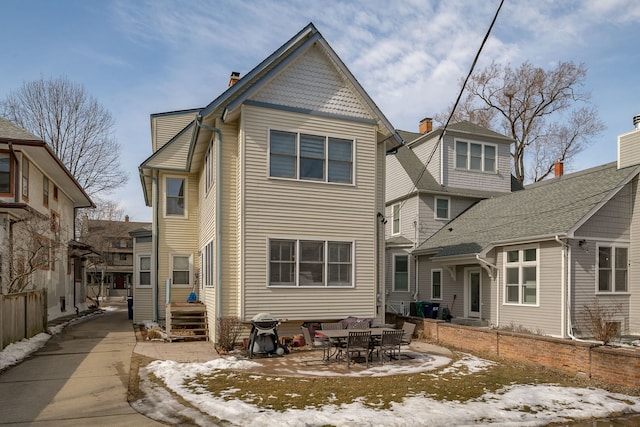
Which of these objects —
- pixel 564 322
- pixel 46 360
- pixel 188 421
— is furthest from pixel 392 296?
pixel 188 421

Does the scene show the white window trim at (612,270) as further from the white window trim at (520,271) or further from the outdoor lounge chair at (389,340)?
the outdoor lounge chair at (389,340)

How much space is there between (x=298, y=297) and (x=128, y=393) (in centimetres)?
574

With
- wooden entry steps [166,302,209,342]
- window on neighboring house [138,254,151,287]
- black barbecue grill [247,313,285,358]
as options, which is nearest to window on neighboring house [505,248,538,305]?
black barbecue grill [247,313,285,358]

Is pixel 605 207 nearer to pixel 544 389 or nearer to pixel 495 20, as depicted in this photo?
pixel 544 389

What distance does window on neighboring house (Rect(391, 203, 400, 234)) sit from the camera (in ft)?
79.5

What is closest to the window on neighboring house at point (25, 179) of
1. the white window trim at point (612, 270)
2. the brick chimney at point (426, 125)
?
the white window trim at point (612, 270)

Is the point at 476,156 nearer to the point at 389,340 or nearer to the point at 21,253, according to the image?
the point at 389,340

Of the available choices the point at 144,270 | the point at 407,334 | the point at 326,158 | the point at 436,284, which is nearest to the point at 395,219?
the point at 436,284

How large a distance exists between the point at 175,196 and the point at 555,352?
15.0m

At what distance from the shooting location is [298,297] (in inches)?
522

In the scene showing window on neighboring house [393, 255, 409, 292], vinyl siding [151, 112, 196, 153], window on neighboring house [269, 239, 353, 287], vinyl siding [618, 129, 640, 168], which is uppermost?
vinyl siding [151, 112, 196, 153]

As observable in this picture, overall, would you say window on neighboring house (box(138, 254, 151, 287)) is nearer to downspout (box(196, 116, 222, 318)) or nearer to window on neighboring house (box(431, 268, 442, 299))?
downspout (box(196, 116, 222, 318))

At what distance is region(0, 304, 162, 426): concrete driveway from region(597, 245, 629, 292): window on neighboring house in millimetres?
13643

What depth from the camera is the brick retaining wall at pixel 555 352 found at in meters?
9.03
